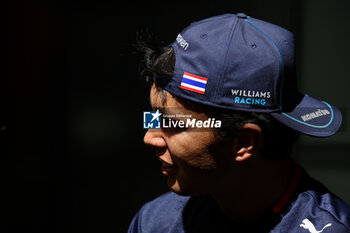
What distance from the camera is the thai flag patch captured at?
1218mm

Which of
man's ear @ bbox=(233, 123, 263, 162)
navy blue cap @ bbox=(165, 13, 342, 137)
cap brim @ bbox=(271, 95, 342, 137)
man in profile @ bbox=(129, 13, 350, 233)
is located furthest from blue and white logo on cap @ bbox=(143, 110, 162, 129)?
cap brim @ bbox=(271, 95, 342, 137)

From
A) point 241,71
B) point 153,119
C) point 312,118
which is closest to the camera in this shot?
point 241,71

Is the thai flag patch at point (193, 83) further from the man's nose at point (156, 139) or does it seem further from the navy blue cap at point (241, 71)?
the man's nose at point (156, 139)

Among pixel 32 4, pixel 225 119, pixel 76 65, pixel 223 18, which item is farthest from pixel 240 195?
pixel 32 4

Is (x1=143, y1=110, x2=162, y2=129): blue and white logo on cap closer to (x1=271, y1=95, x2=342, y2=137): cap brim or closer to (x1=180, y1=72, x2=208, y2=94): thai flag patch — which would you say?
(x1=180, y1=72, x2=208, y2=94): thai flag patch

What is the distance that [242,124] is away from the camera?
1.25 meters

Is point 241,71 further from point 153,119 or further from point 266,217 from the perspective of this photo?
Answer: point 266,217

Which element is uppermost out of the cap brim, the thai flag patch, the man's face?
the thai flag patch

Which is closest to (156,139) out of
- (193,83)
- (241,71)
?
(193,83)

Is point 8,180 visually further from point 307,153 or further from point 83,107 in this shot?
point 307,153

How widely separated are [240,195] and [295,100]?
36 centimetres

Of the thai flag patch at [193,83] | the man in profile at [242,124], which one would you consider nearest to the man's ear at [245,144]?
the man in profile at [242,124]

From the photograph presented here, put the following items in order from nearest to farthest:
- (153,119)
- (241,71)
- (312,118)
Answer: (241,71) → (312,118) → (153,119)

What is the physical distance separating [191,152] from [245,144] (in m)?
0.17
